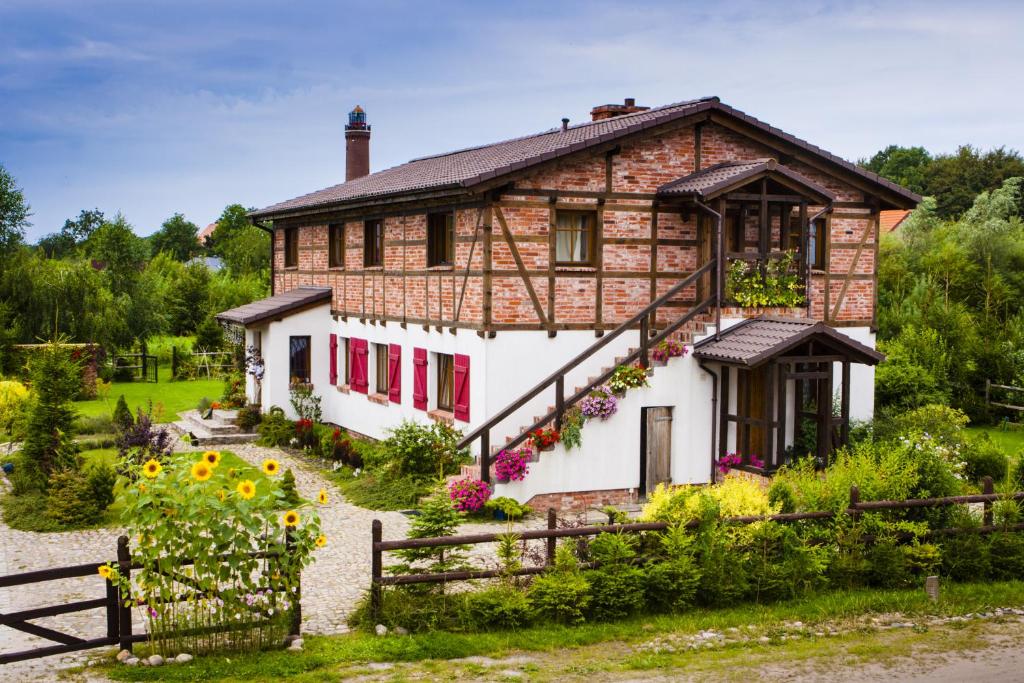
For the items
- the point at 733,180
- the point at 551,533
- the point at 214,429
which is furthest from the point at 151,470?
the point at 214,429

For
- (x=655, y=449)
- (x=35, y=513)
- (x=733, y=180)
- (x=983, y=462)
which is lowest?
(x=35, y=513)

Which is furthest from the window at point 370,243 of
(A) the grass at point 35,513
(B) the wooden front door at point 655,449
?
(B) the wooden front door at point 655,449

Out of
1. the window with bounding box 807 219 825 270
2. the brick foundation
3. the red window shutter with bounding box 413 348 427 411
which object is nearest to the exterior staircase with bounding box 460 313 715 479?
the brick foundation

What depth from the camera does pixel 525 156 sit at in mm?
19516

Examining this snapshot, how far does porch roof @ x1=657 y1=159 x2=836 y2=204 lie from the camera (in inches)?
714

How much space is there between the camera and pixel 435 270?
66.2ft

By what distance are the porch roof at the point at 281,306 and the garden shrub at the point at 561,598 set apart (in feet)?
47.0

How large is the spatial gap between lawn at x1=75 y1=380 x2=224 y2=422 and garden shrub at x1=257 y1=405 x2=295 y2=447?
314 cm

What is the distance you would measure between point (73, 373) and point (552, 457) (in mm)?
7896

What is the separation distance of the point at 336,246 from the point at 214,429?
4909 mm

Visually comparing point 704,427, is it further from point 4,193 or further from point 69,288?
point 4,193

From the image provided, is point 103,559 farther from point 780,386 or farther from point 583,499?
point 780,386

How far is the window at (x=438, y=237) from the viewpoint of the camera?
66.6 feet

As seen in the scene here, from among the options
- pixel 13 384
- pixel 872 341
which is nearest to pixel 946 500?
pixel 872 341
